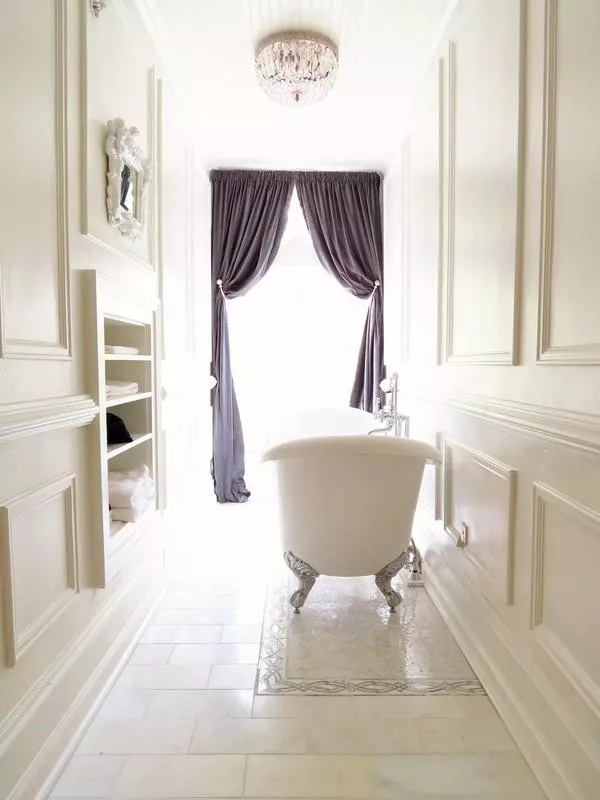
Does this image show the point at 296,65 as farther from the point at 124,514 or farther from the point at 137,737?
the point at 137,737

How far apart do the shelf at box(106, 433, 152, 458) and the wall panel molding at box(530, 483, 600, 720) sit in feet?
4.39

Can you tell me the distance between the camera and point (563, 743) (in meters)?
1.28

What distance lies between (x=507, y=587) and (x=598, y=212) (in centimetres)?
107

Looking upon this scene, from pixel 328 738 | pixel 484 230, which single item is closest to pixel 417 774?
pixel 328 738

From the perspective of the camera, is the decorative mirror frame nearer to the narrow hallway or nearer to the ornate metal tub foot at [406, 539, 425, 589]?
the narrow hallway

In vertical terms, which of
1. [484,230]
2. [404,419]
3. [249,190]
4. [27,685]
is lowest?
[27,685]

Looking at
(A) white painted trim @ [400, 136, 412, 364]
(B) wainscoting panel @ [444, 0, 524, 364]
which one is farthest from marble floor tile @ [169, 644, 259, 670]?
(A) white painted trim @ [400, 136, 412, 364]

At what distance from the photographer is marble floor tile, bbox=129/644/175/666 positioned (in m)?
1.88

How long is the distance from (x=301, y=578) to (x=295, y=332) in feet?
7.26

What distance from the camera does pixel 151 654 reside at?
76.1 inches

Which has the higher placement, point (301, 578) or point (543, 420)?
point (543, 420)

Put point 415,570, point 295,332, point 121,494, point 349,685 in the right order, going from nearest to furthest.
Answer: point 349,685, point 121,494, point 415,570, point 295,332

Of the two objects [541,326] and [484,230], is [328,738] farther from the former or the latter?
[484,230]

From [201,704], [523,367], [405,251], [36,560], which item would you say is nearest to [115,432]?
[36,560]
